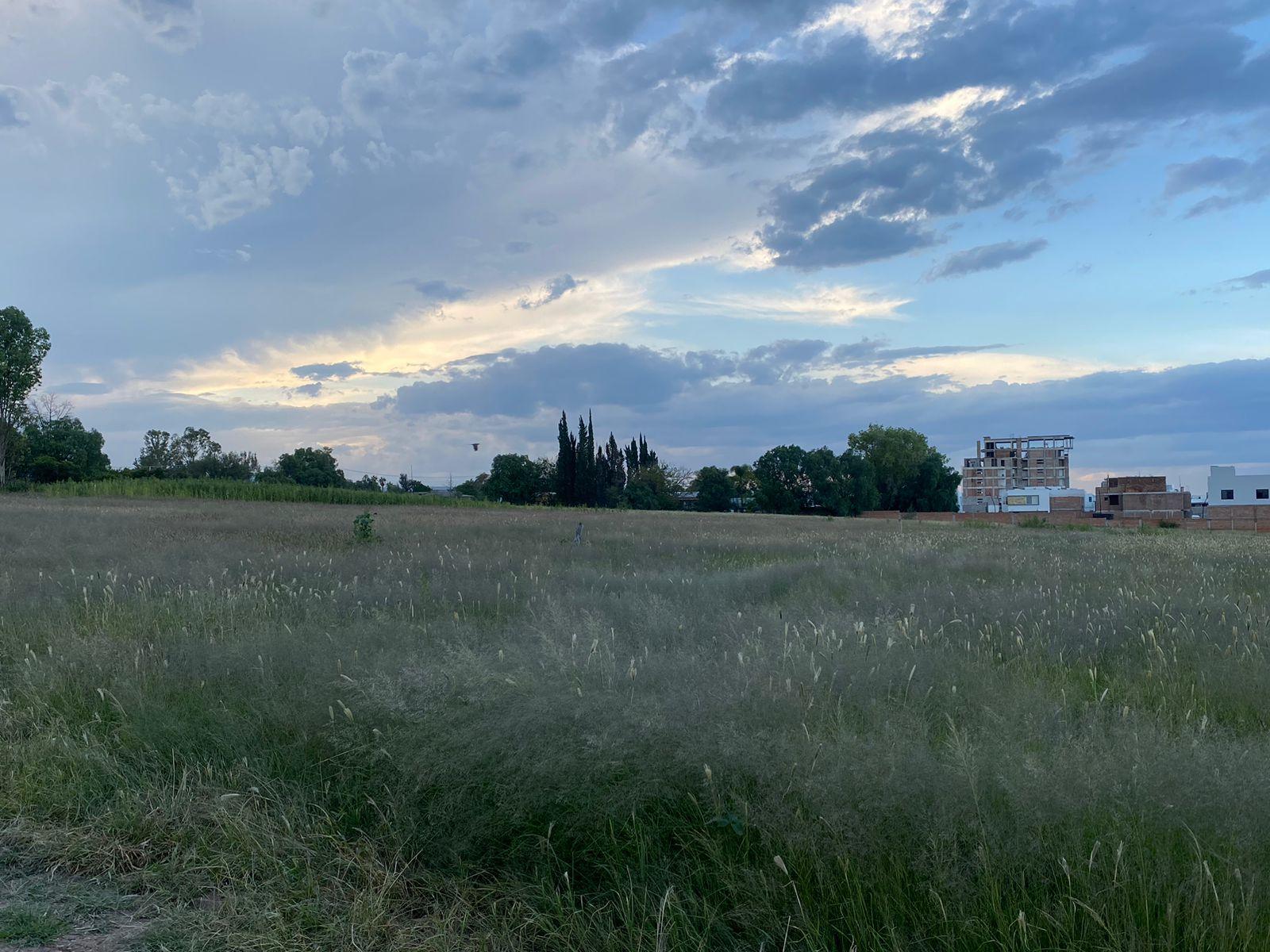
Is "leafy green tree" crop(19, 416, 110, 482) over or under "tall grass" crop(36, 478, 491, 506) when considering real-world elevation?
over

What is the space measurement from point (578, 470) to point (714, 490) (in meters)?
25.6

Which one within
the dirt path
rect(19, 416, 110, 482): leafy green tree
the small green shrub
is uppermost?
rect(19, 416, 110, 482): leafy green tree

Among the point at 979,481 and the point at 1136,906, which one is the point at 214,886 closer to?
the point at 1136,906

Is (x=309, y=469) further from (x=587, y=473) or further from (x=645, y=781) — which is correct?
(x=645, y=781)

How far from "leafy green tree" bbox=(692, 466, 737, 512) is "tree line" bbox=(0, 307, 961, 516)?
0.42 feet

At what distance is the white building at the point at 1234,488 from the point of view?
79.5 metres

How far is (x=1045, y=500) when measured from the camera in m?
99.7

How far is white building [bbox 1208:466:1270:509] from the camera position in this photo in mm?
79500

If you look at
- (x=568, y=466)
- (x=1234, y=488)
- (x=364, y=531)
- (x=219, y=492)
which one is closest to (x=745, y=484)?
(x=568, y=466)

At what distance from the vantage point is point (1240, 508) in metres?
68.1

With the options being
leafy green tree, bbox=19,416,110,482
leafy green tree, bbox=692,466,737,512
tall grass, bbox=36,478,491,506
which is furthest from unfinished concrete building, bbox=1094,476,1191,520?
leafy green tree, bbox=19,416,110,482

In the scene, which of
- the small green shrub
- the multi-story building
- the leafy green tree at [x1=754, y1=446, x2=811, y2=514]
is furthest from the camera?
the multi-story building

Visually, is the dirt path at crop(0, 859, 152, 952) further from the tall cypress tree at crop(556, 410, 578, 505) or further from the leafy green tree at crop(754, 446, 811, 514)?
the leafy green tree at crop(754, 446, 811, 514)

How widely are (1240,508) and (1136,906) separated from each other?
82453 mm
